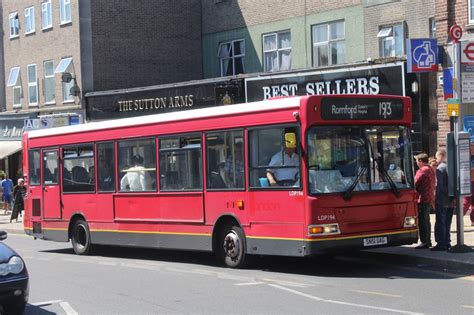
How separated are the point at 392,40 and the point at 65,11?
15.3m

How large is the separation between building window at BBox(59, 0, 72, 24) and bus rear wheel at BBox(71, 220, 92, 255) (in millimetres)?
17170

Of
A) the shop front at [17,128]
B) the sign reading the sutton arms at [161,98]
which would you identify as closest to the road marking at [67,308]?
the sign reading the sutton arms at [161,98]

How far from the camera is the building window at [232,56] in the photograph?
29.6m

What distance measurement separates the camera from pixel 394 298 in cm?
911

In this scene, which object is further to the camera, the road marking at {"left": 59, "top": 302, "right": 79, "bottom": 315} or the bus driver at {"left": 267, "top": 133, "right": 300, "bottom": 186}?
the bus driver at {"left": 267, "top": 133, "right": 300, "bottom": 186}

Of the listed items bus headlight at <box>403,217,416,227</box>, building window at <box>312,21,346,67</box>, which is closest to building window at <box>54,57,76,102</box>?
building window at <box>312,21,346,67</box>

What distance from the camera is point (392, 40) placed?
23641 millimetres

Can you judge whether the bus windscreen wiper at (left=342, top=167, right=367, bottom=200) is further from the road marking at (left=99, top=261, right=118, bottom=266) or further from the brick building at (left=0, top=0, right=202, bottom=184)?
the brick building at (left=0, top=0, right=202, bottom=184)

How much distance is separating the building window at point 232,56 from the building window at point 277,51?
139 centimetres

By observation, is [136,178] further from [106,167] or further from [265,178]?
[265,178]

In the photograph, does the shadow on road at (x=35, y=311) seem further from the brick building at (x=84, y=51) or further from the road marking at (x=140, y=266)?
the brick building at (x=84, y=51)

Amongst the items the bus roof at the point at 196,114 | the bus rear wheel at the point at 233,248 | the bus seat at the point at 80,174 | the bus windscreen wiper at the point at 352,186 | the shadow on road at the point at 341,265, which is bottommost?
the shadow on road at the point at 341,265

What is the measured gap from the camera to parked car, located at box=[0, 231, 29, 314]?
827 cm

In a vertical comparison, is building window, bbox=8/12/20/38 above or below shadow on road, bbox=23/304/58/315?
above
